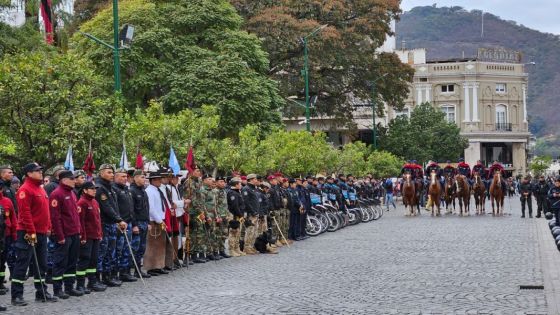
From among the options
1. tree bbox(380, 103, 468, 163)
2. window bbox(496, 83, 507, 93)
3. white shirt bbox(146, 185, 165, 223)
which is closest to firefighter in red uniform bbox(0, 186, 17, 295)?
white shirt bbox(146, 185, 165, 223)

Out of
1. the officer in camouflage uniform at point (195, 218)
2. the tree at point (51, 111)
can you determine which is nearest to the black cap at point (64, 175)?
the officer in camouflage uniform at point (195, 218)

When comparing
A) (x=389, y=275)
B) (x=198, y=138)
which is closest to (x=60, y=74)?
(x=198, y=138)

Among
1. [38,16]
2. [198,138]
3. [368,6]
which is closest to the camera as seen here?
[198,138]

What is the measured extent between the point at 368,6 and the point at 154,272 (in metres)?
41.7

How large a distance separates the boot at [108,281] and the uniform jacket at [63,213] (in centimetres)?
172

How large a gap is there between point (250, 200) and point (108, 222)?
278 inches

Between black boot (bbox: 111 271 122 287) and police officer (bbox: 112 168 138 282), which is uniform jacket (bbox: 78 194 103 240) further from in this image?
black boot (bbox: 111 271 122 287)

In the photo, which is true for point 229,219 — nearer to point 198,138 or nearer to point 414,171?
point 198,138

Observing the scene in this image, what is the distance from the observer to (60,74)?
23.2 meters

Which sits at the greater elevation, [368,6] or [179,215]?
[368,6]

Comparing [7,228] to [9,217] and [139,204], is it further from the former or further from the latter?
[139,204]

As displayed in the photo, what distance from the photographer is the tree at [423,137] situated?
76688 millimetres

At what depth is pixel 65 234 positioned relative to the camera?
51.6 feet

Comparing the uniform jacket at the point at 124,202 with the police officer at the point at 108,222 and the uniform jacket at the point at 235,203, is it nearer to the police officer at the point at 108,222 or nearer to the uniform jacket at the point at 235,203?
the police officer at the point at 108,222
